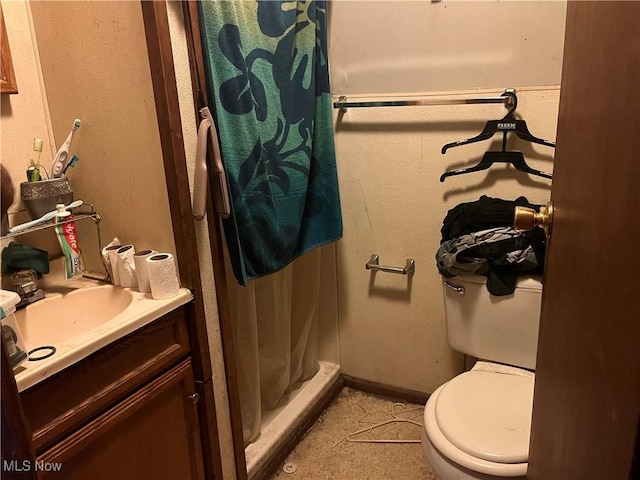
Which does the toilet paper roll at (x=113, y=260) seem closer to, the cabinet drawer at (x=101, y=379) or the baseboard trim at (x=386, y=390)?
the cabinet drawer at (x=101, y=379)

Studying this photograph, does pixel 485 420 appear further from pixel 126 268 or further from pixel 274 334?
pixel 126 268

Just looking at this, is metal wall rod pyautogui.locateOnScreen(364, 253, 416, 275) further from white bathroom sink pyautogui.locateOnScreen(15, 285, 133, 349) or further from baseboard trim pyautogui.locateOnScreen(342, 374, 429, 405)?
white bathroom sink pyautogui.locateOnScreen(15, 285, 133, 349)

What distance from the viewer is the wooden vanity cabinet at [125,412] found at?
1.01 meters

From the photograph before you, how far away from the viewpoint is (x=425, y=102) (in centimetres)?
180

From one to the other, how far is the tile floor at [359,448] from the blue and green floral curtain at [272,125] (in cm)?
79

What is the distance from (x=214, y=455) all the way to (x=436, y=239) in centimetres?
108

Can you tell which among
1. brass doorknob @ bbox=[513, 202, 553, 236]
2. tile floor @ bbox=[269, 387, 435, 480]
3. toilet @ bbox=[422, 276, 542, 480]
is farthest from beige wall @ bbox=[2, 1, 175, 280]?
tile floor @ bbox=[269, 387, 435, 480]

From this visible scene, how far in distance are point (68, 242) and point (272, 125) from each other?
652 mm

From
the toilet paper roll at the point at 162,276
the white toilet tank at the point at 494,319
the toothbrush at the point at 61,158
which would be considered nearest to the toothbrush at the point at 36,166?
the toothbrush at the point at 61,158

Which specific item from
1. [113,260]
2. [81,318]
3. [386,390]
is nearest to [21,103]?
[113,260]

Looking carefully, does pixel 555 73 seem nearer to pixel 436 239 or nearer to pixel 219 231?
pixel 436 239

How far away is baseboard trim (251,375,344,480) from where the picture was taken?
1787 mm

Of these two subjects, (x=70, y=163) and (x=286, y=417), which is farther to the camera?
(x=286, y=417)

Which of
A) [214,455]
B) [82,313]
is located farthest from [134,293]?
[214,455]
